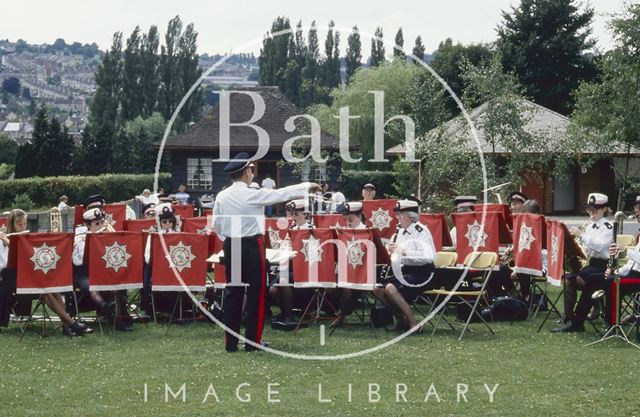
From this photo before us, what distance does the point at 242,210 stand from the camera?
11.9 m

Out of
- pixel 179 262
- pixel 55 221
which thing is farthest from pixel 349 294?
pixel 55 221

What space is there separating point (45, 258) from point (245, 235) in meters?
2.85

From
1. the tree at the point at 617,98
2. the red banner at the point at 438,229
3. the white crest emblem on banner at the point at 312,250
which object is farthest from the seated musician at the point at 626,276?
the tree at the point at 617,98

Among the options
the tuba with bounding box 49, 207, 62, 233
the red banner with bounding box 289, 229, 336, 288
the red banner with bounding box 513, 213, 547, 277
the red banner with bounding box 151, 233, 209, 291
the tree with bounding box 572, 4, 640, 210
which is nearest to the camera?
the red banner with bounding box 289, 229, 336, 288

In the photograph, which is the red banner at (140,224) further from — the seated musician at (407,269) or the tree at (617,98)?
the tree at (617,98)

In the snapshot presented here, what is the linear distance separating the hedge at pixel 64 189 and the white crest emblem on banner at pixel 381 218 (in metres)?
36.7

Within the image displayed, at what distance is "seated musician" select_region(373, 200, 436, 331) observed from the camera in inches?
524

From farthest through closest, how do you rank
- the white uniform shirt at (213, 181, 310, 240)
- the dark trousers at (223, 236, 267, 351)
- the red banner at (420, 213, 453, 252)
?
1. the red banner at (420, 213, 453, 252)
2. the dark trousers at (223, 236, 267, 351)
3. the white uniform shirt at (213, 181, 310, 240)

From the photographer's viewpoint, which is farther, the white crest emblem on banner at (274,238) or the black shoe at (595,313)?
the white crest emblem on banner at (274,238)

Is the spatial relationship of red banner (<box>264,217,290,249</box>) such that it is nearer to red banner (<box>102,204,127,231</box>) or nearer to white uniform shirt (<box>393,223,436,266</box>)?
white uniform shirt (<box>393,223,436,266</box>)

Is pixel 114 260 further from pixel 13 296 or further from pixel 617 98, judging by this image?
pixel 617 98

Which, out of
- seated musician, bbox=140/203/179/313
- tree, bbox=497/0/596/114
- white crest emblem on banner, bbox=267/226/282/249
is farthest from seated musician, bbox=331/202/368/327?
tree, bbox=497/0/596/114

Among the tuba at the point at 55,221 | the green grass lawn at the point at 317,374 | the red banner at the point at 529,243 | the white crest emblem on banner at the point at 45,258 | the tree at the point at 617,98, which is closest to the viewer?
the green grass lawn at the point at 317,374

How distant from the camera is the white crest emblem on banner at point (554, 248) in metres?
13.2
